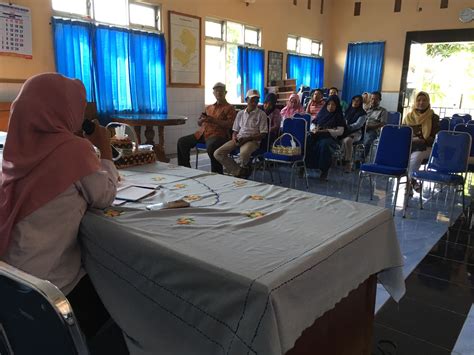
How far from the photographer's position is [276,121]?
513cm

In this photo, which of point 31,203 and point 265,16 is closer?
point 31,203

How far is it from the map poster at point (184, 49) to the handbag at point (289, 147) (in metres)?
2.59

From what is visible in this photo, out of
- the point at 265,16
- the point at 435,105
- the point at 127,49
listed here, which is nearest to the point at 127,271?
the point at 127,49

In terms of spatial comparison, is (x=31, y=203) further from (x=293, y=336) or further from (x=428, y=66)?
(x=428, y=66)

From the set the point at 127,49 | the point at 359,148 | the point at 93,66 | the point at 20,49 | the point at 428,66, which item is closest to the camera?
the point at 20,49

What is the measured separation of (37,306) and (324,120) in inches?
191

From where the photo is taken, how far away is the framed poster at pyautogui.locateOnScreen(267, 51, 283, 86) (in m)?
8.20

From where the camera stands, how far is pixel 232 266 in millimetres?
993

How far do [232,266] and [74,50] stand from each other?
478 cm

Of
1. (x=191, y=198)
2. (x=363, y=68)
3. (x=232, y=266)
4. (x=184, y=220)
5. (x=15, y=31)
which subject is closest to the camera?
(x=232, y=266)

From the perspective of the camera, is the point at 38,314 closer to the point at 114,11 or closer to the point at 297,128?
the point at 297,128

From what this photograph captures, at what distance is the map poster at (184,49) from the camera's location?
241 inches

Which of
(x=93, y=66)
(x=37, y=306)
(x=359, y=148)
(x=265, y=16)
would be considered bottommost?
(x=359, y=148)

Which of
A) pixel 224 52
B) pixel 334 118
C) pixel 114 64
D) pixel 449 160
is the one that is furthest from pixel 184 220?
pixel 224 52
